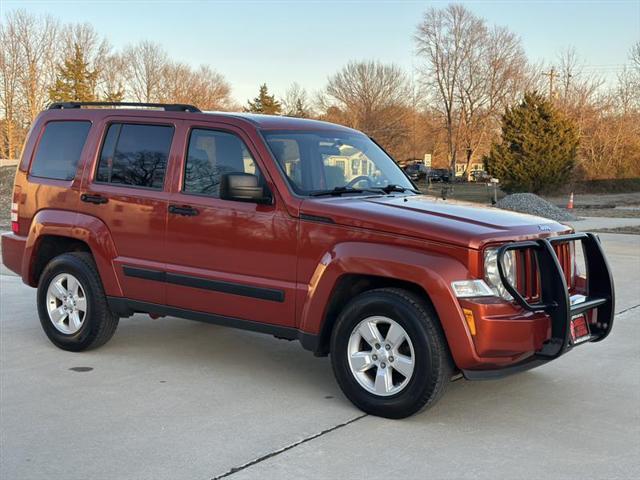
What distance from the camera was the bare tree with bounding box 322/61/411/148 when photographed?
6550 centimetres

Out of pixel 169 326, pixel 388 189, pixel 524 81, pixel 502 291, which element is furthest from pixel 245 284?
pixel 524 81

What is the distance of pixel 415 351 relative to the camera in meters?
4.42

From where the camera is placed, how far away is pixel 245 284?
5.16m

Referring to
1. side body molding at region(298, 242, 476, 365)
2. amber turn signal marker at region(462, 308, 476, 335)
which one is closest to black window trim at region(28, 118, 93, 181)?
side body molding at region(298, 242, 476, 365)

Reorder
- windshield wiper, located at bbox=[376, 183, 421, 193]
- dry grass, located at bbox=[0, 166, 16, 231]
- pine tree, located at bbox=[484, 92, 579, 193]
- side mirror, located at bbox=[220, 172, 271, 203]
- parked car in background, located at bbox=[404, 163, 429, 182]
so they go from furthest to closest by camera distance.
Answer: parked car in background, located at bbox=[404, 163, 429, 182] → pine tree, located at bbox=[484, 92, 579, 193] → dry grass, located at bbox=[0, 166, 16, 231] → windshield wiper, located at bbox=[376, 183, 421, 193] → side mirror, located at bbox=[220, 172, 271, 203]

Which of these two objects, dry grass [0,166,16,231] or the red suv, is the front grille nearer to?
the red suv

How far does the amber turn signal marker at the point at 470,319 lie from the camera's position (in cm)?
427

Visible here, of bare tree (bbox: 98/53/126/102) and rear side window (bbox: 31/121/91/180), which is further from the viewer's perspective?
bare tree (bbox: 98/53/126/102)

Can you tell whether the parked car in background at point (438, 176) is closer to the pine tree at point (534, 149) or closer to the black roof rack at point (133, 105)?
the pine tree at point (534, 149)

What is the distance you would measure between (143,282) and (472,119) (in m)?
64.9

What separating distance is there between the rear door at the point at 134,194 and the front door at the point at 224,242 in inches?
6.2

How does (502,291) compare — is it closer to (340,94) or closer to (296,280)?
(296,280)

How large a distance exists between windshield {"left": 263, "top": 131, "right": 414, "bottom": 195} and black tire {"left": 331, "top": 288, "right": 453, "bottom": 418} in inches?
39.5

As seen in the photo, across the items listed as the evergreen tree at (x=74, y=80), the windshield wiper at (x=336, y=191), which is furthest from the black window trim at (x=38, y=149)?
the evergreen tree at (x=74, y=80)
